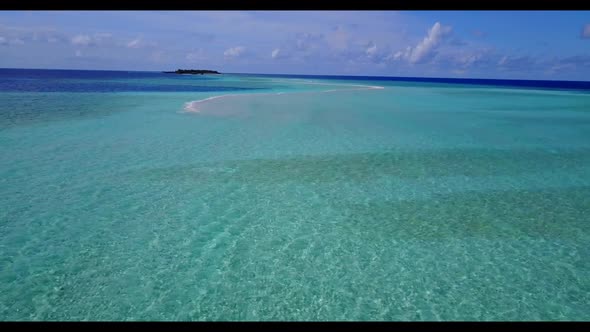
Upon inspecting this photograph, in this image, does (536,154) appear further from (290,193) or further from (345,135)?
(290,193)

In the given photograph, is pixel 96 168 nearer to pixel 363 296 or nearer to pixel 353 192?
pixel 353 192

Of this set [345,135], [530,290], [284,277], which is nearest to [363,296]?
[284,277]
